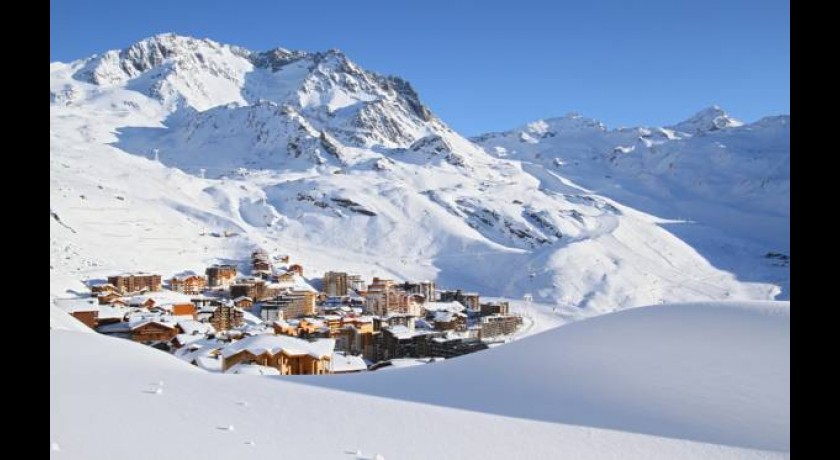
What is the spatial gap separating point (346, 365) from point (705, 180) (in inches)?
4511

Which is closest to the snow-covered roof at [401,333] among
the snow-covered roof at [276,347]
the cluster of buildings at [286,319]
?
the cluster of buildings at [286,319]

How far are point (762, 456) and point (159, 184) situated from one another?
7898 cm

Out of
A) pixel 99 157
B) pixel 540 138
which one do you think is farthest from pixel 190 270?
pixel 540 138

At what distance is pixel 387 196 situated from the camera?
268 feet

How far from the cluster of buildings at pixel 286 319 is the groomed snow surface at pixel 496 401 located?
431 inches

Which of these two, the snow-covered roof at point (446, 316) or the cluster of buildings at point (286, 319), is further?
the snow-covered roof at point (446, 316)

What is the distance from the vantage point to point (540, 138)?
194 metres

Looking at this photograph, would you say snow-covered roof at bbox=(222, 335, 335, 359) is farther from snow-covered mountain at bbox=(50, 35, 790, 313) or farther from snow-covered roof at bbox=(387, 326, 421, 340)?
snow-covered roof at bbox=(387, 326, 421, 340)

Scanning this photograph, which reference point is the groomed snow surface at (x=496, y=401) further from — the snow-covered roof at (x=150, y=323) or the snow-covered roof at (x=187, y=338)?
the snow-covered roof at (x=150, y=323)

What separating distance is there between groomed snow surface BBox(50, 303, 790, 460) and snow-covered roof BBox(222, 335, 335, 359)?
38.9ft

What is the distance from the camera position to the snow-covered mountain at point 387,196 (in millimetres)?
54688

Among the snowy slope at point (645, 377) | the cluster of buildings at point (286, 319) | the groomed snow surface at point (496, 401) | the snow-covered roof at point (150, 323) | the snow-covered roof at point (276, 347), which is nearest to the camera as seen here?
→ the groomed snow surface at point (496, 401)
